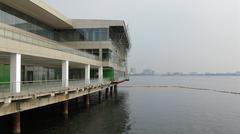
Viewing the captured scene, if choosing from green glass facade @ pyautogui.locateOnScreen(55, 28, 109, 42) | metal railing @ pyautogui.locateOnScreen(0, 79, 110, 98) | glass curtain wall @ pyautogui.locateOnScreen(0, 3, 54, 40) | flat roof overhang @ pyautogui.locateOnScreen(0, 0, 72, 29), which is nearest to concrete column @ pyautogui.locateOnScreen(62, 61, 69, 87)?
metal railing @ pyautogui.locateOnScreen(0, 79, 110, 98)

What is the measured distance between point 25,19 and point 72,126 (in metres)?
19.6

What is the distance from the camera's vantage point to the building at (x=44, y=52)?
21.4 m

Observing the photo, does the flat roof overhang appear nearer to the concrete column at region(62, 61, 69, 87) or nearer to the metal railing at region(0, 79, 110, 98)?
the concrete column at region(62, 61, 69, 87)

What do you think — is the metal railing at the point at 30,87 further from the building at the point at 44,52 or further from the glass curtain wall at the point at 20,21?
the glass curtain wall at the point at 20,21

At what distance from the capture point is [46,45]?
91.5 feet

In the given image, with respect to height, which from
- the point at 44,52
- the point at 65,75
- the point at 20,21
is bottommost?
the point at 65,75

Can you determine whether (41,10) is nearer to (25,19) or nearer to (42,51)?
(25,19)

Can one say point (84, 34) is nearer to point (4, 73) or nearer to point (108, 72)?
point (108, 72)

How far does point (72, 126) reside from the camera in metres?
28.4

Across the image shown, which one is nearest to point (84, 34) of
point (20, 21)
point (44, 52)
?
point (20, 21)

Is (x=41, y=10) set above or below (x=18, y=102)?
above

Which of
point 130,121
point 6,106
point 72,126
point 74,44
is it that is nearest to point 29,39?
point 6,106

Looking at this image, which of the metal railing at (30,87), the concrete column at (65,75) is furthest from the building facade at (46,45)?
the metal railing at (30,87)

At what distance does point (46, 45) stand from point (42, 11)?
1527 cm
